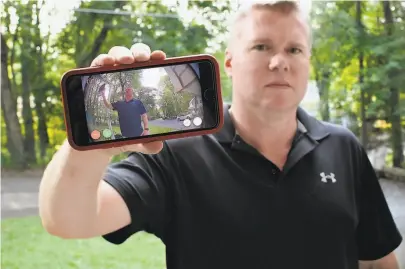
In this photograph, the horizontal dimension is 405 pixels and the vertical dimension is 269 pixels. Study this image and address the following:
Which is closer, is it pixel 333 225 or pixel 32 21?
pixel 333 225

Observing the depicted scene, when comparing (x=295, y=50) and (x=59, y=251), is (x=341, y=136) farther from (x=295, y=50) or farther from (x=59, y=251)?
(x=59, y=251)

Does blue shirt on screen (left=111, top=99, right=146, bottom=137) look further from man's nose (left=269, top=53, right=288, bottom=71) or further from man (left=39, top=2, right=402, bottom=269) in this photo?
man's nose (left=269, top=53, right=288, bottom=71)

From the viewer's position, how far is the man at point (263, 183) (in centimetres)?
81

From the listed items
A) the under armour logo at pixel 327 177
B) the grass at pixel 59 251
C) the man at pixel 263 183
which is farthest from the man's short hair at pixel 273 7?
the grass at pixel 59 251

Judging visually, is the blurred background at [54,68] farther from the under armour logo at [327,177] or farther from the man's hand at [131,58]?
the man's hand at [131,58]

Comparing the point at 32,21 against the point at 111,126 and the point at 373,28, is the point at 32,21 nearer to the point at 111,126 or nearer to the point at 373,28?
Result: the point at 111,126

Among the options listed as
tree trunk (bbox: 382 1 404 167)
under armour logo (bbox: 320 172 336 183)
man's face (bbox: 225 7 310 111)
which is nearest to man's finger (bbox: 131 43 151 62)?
man's face (bbox: 225 7 310 111)

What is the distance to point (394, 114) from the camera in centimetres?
123

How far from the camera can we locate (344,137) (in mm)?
931

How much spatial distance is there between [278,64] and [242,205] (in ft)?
0.81

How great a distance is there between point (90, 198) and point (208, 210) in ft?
0.77

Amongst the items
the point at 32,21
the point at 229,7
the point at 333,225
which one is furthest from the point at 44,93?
the point at 333,225

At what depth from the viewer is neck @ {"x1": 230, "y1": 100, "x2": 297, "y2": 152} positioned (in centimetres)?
87

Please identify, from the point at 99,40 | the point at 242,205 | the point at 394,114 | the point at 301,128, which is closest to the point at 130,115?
the point at 242,205
